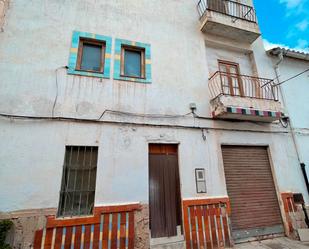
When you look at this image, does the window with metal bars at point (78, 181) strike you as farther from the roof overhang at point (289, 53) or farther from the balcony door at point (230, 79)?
the roof overhang at point (289, 53)

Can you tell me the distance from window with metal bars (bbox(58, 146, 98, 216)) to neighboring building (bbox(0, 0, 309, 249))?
24 mm

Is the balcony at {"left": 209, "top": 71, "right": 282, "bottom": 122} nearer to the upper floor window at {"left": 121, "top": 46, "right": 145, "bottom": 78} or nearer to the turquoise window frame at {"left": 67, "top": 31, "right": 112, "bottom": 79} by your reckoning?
the upper floor window at {"left": 121, "top": 46, "right": 145, "bottom": 78}

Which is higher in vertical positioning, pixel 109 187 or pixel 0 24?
pixel 0 24

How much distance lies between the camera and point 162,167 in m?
5.14

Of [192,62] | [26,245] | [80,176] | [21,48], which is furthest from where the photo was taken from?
[192,62]

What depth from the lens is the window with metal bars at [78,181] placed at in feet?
13.7

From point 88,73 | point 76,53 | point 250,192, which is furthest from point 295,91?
point 76,53

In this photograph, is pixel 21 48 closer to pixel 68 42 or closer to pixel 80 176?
pixel 68 42

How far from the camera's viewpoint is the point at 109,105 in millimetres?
4992

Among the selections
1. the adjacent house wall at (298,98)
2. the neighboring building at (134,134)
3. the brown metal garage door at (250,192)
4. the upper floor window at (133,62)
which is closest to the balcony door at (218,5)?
the neighboring building at (134,134)

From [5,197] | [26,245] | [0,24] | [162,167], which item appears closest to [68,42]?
[0,24]

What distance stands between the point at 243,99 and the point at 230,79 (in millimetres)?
1283

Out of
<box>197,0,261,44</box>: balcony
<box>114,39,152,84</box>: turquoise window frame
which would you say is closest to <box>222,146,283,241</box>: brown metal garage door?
<box>114,39,152,84</box>: turquoise window frame

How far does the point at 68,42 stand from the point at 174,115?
3846mm
